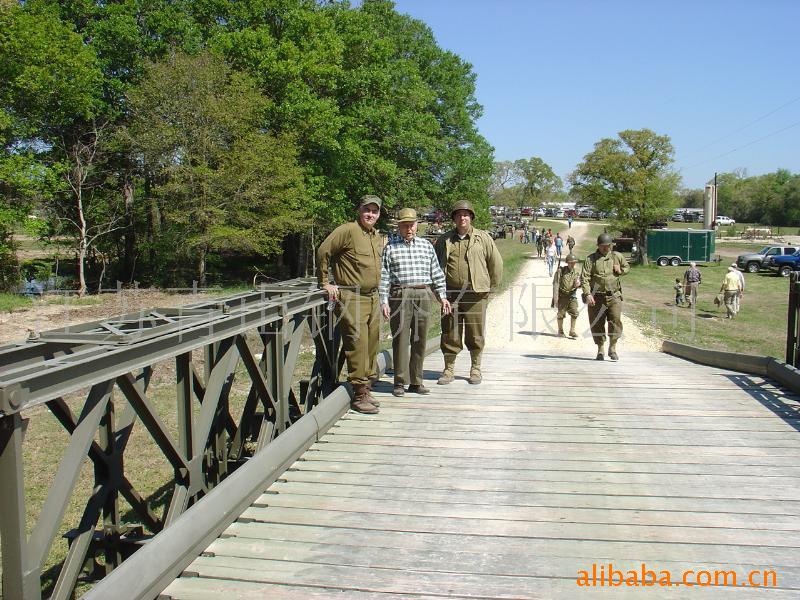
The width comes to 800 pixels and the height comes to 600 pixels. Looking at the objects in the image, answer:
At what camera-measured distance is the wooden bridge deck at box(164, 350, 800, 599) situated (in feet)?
10.7

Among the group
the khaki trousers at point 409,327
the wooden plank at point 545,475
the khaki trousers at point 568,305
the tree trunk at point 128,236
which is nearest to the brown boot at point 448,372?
the khaki trousers at point 409,327

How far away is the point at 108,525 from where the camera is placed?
4.65m

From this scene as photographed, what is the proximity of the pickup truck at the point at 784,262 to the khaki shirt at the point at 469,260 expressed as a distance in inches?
1465

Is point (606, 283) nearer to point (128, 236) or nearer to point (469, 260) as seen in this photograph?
point (469, 260)

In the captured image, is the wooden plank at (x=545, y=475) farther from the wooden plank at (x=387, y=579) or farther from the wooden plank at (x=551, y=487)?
the wooden plank at (x=387, y=579)

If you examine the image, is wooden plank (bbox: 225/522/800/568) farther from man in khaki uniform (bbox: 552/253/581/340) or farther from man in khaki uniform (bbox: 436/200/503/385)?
man in khaki uniform (bbox: 552/253/581/340)

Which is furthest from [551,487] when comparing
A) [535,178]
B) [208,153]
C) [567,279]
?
[535,178]

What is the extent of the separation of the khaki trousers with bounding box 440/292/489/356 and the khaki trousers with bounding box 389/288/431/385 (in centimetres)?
48

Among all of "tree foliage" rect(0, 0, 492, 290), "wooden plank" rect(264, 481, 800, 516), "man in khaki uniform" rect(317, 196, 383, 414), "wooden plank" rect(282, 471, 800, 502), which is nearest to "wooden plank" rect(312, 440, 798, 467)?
"wooden plank" rect(282, 471, 800, 502)

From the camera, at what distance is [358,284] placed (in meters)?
5.93

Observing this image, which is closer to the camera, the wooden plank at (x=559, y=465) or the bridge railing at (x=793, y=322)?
the wooden plank at (x=559, y=465)

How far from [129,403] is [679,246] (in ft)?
157

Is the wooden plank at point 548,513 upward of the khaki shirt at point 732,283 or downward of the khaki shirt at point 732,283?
downward

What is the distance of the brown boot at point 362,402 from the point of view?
6.11 meters
